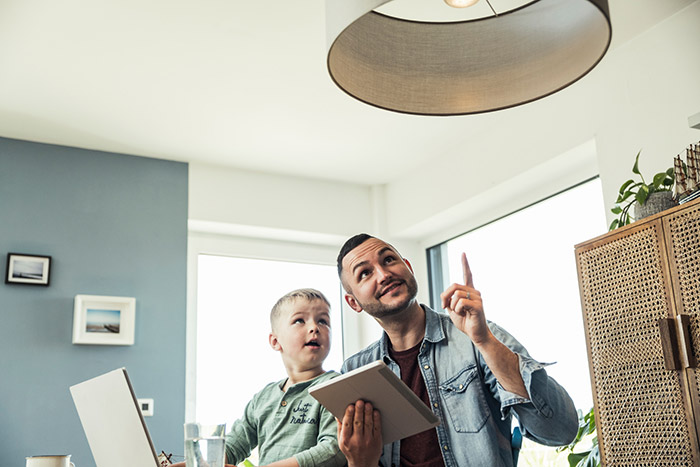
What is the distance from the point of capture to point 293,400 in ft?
6.10

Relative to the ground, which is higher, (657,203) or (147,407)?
(657,203)

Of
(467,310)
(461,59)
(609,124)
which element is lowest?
(467,310)

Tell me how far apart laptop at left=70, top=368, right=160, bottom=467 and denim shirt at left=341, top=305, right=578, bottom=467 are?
0.58 metres

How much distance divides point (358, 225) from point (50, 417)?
1946 mm

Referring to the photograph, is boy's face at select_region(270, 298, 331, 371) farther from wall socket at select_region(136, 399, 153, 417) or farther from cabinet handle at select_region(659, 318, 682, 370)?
wall socket at select_region(136, 399, 153, 417)

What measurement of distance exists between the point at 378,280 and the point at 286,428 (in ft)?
1.46

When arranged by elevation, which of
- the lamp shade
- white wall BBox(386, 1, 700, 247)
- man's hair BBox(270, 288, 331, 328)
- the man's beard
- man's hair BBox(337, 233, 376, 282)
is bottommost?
the man's beard

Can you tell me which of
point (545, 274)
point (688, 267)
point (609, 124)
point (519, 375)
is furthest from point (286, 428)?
point (545, 274)

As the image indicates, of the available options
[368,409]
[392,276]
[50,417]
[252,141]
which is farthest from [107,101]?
[368,409]

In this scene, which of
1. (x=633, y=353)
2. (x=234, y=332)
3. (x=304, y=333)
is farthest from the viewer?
(x=234, y=332)

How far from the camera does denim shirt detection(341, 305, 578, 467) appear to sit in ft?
5.00

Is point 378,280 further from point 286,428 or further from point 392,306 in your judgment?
point 286,428

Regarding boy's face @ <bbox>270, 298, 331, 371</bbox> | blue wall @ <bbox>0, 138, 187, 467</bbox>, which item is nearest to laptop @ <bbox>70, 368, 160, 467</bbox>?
boy's face @ <bbox>270, 298, 331, 371</bbox>

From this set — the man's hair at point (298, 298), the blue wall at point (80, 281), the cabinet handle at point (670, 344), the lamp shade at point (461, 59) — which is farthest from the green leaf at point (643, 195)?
the blue wall at point (80, 281)
